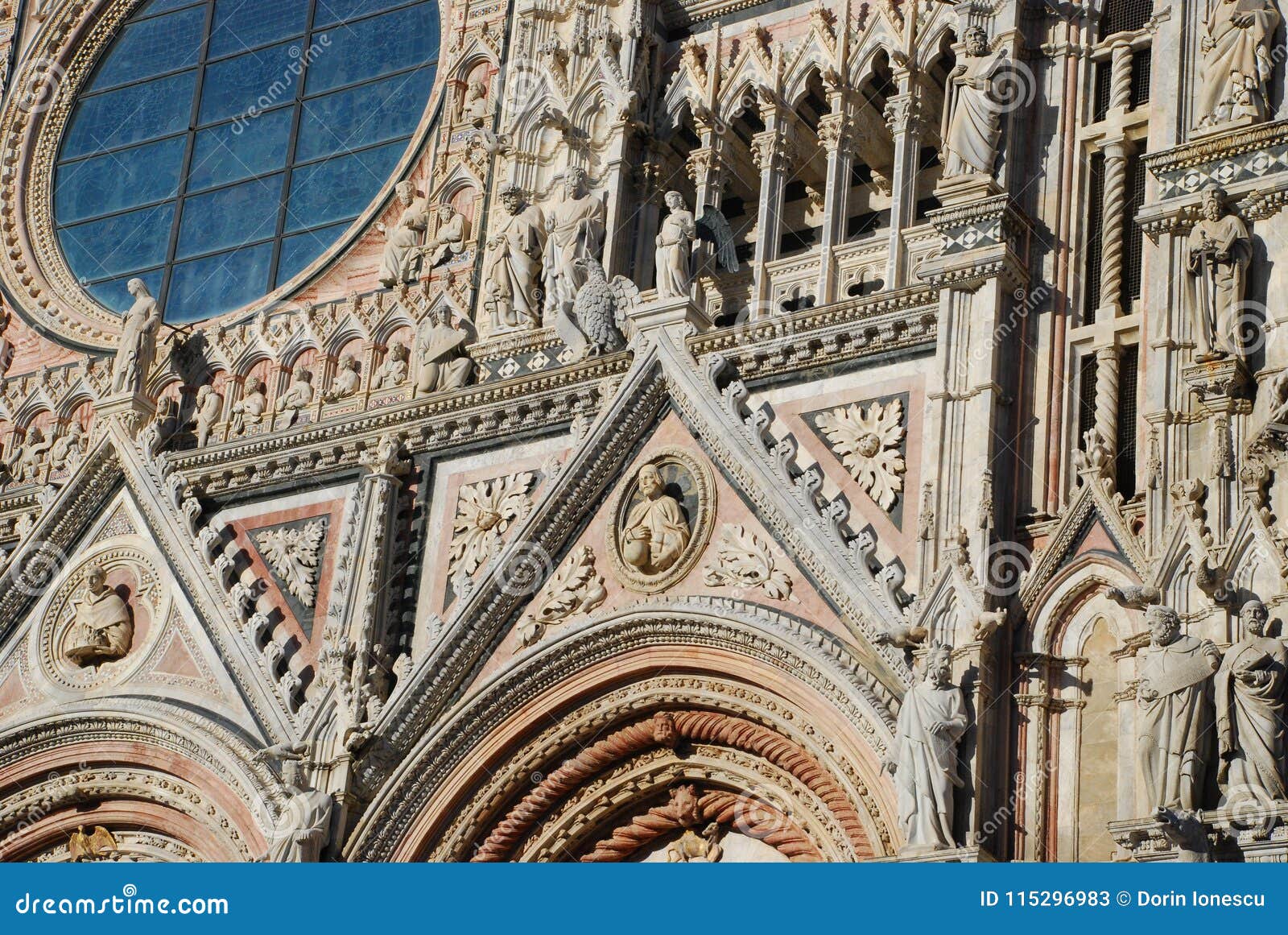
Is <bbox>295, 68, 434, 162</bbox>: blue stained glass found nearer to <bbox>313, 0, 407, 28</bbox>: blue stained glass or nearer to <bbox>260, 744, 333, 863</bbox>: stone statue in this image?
<bbox>313, 0, 407, 28</bbox>: blue stained glass

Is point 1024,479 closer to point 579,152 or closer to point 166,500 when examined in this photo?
point 579,152

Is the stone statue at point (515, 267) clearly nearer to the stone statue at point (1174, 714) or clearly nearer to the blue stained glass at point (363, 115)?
the blue stained glass at point (363, 115)

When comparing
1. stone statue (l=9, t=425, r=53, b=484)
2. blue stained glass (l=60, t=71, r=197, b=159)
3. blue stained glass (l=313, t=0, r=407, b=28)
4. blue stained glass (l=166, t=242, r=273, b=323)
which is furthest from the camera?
blue stained glass (l=60, t=71, r=197, b=159)

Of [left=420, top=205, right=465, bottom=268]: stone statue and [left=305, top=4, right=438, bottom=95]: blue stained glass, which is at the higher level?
[left=305, top=4, right=438, bottom=95]: blue stained glass

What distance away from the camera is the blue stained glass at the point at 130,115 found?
25.5 m

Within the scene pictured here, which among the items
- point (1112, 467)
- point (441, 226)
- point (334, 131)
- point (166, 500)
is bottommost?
point (1112, 467)

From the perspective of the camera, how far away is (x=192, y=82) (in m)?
25.6

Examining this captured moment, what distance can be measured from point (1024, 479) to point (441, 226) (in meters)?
7.01

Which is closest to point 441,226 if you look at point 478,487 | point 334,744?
point 478,487

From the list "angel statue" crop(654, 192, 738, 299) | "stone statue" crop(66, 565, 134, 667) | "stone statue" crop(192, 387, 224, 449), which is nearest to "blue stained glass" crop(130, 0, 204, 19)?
"stone statue" crop(192, 387, 224, 449)

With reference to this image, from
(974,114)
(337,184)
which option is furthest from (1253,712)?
(337,184)

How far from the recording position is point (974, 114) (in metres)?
18.9

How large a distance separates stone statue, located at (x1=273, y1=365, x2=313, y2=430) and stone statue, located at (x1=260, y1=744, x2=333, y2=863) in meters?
3.87

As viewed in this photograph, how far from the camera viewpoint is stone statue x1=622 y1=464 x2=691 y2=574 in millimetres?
19078
